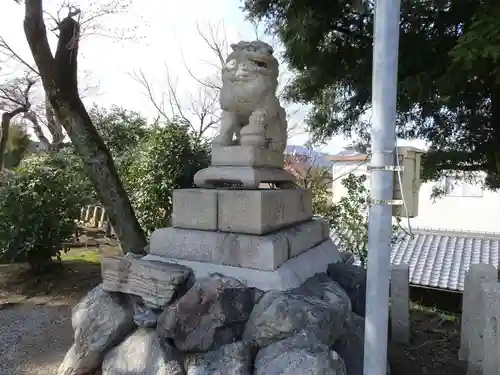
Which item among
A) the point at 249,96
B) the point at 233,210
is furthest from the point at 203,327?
the point at 249,96

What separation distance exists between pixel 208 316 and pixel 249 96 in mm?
1369

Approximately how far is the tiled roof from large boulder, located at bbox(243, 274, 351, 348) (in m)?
4.28

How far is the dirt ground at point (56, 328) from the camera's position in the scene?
3.03 meters

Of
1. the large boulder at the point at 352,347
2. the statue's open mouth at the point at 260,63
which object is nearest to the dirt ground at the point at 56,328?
the large boulder at the point at 352,347

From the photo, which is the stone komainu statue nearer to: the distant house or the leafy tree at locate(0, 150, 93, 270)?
the distant house

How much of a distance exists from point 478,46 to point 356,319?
6.25 ft

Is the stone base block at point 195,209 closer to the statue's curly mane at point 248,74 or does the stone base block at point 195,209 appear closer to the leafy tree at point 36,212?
the statue's curly mane at point 248,74

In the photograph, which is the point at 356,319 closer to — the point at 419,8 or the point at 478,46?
the point at 478,46

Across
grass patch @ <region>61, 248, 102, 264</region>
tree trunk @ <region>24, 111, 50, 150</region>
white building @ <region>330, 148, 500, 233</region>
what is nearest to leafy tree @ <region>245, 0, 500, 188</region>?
grass patch @ <region>61, 248, 102, 264</region>

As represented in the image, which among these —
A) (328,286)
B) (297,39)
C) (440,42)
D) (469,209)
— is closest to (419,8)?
(440,42)

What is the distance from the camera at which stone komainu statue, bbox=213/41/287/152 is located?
249 centimetres

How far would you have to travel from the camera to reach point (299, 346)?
1.83 metres

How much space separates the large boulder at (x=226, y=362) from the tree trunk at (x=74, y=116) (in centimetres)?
314

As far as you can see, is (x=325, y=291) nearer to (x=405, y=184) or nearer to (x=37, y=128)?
(x=405, y=184)
